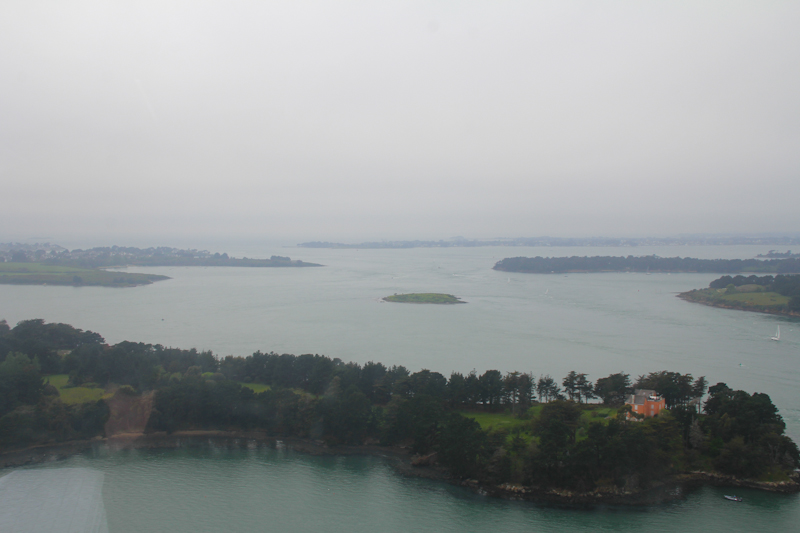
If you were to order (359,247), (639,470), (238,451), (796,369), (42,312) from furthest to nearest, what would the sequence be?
(359,247), (42,312), (796,369), (238,451), (639,470)

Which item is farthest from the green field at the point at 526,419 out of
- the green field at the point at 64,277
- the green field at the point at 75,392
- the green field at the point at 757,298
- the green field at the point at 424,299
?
the green field at the point at 64,277

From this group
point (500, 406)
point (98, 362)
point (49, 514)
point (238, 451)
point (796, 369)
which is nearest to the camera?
point (49, 514)

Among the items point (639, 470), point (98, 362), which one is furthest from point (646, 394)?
point (98, 362)

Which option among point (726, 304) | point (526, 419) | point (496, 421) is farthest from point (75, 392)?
point (726, 304)

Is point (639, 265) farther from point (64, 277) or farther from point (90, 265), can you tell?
point (90, 265)

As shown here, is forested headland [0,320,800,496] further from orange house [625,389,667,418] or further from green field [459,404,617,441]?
orange house [625,389,667,418]

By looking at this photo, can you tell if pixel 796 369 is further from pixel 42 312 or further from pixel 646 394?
pixel 42 312
